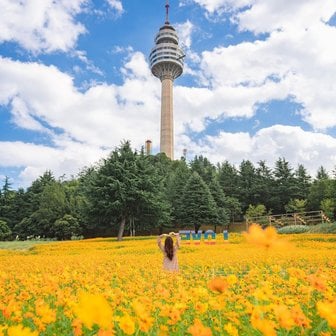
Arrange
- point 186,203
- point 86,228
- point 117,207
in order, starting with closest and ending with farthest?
point 117,207, point 186,203, point 86,228

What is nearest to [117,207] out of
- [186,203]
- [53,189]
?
[186,203]

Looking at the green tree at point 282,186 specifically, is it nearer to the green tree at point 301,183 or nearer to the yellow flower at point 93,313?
the green tree at point 301,183

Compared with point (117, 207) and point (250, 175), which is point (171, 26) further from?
point (117, 207)

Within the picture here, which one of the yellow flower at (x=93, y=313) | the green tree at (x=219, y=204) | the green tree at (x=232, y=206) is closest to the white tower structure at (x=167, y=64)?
the green tree at (x=232, y=206)

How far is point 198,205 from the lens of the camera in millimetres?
36812

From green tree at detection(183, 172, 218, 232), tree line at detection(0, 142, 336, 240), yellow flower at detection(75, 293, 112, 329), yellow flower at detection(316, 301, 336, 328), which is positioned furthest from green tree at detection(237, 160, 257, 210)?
yellow flower at detection(75, 293, 112, 329)

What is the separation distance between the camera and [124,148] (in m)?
29.6

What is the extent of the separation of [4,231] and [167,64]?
53.7m

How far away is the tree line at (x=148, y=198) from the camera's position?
28219 millimetres

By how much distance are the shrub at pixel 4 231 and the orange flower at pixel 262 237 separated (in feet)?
142

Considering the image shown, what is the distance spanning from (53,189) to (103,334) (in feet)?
138

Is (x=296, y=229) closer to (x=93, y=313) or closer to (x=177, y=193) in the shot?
(x=177, y=193)

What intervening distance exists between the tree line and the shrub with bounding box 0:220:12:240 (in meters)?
0.10

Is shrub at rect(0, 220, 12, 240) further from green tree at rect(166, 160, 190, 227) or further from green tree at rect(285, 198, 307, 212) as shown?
green tree at rect(285, 198, 307, 212)
